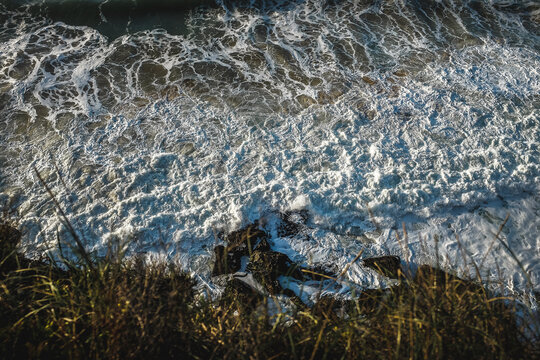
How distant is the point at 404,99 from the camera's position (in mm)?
6891

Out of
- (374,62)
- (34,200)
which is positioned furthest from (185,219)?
(374,62)

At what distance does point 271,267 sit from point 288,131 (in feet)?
8.76

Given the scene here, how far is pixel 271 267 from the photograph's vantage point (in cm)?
436

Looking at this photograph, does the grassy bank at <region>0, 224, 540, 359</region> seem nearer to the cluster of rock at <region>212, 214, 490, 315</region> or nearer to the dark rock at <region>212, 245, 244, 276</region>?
the cluster of rock at <region>212, 214, 490, 315</region>

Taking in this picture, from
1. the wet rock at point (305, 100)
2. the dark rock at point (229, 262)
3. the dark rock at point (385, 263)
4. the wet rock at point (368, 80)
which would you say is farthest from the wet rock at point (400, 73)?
the dark rock at point (229, 262)

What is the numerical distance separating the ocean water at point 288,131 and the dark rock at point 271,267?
0.84 ft

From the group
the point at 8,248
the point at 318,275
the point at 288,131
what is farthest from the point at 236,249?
the point at 288,131

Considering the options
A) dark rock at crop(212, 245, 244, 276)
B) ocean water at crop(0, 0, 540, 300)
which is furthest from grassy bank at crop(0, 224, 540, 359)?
dark rock at crop(212, 245, 244, 276)

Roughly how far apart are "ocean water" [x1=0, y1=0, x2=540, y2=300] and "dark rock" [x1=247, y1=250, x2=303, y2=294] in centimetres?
26

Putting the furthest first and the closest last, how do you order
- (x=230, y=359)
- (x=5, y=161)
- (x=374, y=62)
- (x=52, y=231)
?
(x=374, y=62) < (x=5, y=161) < (x=52, y=231) < (x=230, y=359)

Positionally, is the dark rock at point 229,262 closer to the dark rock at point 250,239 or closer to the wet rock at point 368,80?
the dark rock at point 250,239

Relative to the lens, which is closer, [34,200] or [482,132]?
[34,200]

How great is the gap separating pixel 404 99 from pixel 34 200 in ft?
19.7

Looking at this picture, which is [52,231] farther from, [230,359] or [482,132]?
[482,132]
